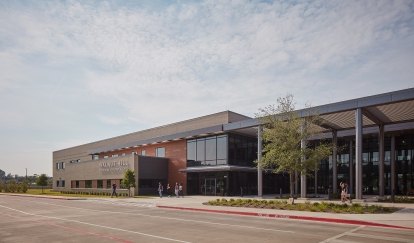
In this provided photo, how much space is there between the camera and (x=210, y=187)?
4306cm

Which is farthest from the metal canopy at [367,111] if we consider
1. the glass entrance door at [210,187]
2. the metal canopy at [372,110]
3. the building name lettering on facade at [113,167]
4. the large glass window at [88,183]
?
the large glass window at [88,183]

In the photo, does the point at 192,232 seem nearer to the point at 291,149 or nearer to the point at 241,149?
the point at 291,149

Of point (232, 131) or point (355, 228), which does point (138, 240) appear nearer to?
point (355, 228)

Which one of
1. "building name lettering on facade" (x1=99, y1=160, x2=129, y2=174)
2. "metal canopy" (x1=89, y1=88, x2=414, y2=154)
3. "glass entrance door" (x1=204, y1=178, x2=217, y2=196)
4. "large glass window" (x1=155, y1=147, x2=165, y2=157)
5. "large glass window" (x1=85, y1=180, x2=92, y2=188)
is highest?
"metal canopy" (x1=89, y1=88, x2=414, y2=154)

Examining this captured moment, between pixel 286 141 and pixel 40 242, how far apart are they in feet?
59.3

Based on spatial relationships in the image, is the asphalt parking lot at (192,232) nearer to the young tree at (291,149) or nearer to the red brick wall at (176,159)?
the young tree at (291,149)

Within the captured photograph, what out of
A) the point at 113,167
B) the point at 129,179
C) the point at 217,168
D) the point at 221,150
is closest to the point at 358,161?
the point at 217,168

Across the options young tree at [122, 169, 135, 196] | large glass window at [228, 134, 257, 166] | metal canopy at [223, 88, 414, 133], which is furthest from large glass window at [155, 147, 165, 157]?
metal canopy at [223, 88, 414, 133]

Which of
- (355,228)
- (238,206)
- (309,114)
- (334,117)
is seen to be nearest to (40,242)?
(355,228)

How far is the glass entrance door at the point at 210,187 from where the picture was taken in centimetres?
4247

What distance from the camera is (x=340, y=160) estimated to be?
160 ft

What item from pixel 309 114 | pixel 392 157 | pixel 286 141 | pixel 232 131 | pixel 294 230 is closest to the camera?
pixel 294 230

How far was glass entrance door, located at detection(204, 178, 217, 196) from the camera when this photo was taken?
42.5 m

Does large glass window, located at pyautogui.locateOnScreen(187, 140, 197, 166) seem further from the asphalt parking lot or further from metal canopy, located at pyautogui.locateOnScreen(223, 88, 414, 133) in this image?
the asphalt parking lot
